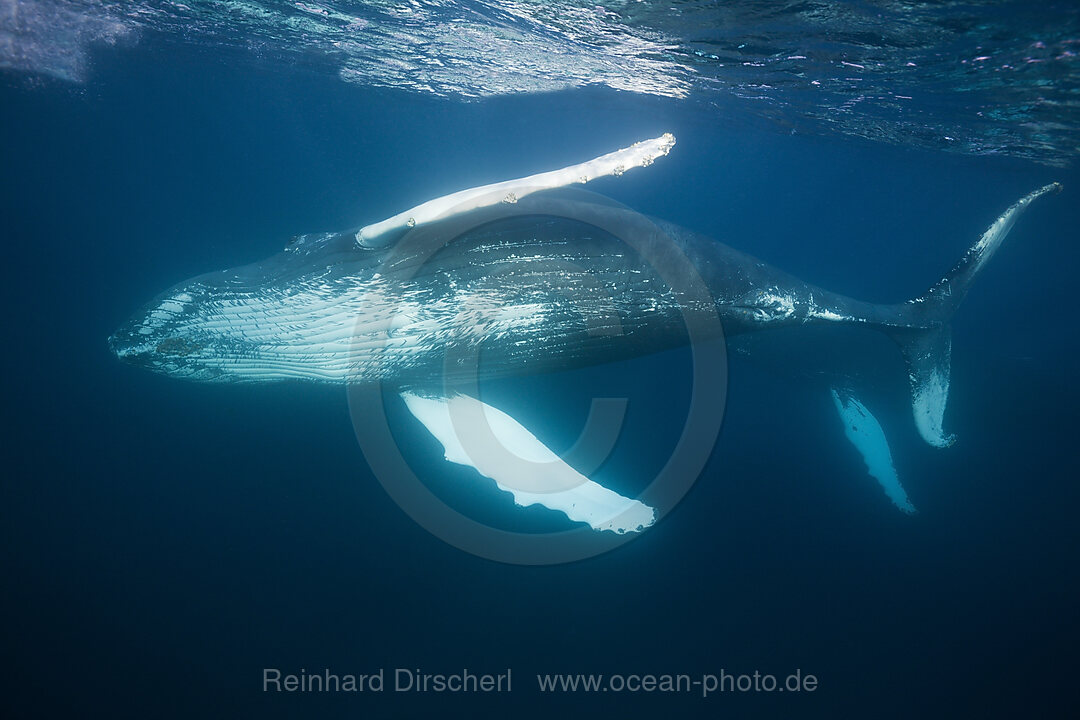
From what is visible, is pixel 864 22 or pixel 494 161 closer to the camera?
pixel 864 22

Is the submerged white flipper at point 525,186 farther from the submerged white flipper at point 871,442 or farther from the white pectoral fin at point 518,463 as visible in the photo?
the submerged white flipper at point 871,442

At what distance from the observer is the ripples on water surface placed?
7.08 meters

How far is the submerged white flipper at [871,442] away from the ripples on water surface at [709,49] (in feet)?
20.6

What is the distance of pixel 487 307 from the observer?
4375mm

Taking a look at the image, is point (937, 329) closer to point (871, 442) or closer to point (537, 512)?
point (871, 442)

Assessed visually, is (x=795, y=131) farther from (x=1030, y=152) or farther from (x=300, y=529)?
(x=300, y=529)

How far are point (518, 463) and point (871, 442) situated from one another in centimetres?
741

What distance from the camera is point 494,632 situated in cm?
820

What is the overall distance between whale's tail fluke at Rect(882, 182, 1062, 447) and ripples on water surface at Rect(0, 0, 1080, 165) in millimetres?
3028

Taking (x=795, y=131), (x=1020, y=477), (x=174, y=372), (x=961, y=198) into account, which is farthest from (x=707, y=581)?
(x=961, y=198)

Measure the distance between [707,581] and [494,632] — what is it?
4808mm

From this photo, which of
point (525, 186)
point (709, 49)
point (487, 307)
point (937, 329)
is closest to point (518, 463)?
point (487, 307)

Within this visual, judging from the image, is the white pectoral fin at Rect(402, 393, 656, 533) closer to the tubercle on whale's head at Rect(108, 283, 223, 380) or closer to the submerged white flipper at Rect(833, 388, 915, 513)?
the tubercle on whale's head at Rect(108, 283, 223, 380)

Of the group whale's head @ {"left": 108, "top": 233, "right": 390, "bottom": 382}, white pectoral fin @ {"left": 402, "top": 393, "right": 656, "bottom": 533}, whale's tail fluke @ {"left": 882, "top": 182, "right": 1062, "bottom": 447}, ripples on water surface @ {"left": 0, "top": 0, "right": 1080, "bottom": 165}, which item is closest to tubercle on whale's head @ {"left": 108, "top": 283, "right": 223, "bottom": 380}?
whale's head @ {"left": 108, "top": 233, "right": 390, "bottom": 382}
